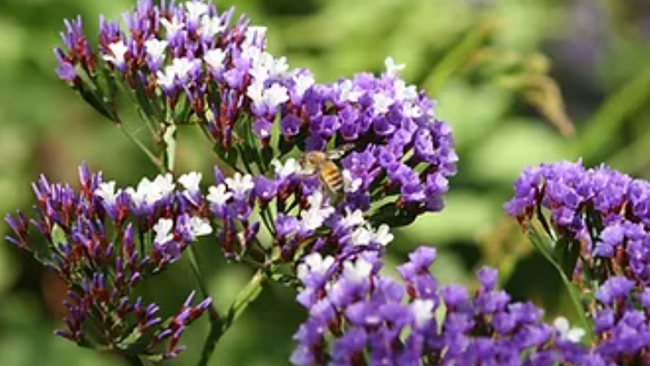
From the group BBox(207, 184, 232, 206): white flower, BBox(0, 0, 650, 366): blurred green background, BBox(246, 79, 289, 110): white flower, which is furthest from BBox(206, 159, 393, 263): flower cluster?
BBox(0, 0, 650, 366): blurred green background

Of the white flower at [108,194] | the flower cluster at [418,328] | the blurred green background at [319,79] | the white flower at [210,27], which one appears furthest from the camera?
the blurred green background at [319,79]

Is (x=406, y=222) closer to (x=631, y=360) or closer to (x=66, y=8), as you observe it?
(x=631, y=360)

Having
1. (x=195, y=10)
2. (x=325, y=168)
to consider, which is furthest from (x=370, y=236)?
(x=195, y=10)

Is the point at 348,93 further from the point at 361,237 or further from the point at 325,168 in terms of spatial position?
the point at 361,237

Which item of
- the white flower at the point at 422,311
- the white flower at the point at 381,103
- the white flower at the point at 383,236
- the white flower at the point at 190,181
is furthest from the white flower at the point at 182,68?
the white flower at the point at 422,311

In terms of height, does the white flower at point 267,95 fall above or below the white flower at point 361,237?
above

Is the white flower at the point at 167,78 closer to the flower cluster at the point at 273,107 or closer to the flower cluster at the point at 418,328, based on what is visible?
the flower cluster at the point at 273,107

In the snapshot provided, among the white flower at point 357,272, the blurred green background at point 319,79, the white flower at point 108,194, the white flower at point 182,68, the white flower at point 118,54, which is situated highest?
the blurred green background at point 319,79
